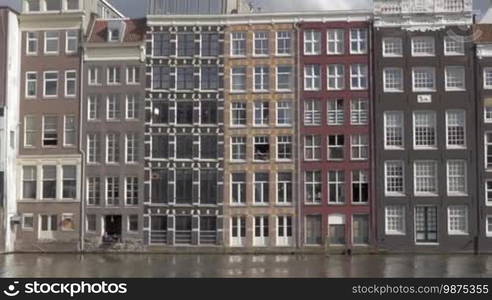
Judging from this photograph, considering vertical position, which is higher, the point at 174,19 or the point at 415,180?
the point at 174,19

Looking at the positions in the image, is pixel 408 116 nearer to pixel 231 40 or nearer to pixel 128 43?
pixel 231 40

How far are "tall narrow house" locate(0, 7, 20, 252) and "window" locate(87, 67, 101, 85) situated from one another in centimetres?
641

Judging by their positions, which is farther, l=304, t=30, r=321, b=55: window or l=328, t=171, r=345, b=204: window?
l=304, t=30, r=321, b=55: window

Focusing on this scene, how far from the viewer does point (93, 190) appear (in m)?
74.8

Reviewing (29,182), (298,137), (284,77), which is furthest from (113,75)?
(298,137)

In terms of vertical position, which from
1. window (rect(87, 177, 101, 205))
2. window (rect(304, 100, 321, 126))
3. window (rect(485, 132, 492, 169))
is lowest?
window (rect(87, 177, 101, 205))

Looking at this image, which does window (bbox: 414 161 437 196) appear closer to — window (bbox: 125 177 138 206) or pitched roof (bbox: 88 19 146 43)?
window (bbox: 125 177 138 206)

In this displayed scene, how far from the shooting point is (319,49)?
74.1 m

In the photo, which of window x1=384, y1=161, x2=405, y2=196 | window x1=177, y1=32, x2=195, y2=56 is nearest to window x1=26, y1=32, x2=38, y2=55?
window x1=177, y1=32, x2=195, y2=56

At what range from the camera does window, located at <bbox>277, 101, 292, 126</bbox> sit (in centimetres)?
7400

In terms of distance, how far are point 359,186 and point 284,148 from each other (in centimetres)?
712

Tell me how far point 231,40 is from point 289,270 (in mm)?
28604

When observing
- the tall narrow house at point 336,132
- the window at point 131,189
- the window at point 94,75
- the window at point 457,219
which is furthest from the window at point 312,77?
the window at point 94,75

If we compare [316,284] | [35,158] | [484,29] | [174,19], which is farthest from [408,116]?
[316,284]
